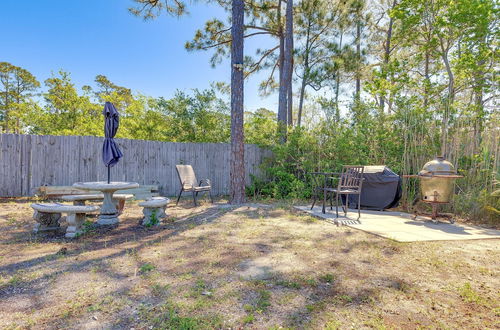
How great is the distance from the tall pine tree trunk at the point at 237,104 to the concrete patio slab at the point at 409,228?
1.71 m

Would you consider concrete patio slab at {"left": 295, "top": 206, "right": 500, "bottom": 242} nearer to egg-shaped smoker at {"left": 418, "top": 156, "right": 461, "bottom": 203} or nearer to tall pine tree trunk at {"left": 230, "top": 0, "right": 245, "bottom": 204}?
egg-shaped smoker at {"left": 418, "top": 156, "right": 461, "bottom": 203}

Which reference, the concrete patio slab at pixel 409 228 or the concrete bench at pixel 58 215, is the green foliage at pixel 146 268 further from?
the concrete patio slab at pixel 409 228

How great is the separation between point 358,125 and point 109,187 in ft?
18.6

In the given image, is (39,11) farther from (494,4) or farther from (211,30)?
(494,4)

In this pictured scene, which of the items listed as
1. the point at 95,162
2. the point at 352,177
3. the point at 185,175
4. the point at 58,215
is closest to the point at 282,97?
the point at 185,175

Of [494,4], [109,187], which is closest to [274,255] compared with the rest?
[109,187]

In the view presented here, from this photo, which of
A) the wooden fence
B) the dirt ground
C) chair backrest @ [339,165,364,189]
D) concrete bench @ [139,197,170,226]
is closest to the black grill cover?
chair backrest @ [339,165,364,189]

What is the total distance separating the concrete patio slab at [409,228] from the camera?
3344 millimetres

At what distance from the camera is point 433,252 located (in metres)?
2.78

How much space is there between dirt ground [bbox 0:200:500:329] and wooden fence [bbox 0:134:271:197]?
9.74ft

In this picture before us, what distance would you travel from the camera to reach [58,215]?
11.4 feet

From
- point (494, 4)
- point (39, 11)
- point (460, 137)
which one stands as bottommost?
point (460, 137)

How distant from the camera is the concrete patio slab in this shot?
3.34 metres

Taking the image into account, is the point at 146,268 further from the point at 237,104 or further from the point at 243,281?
the point at 237,104
